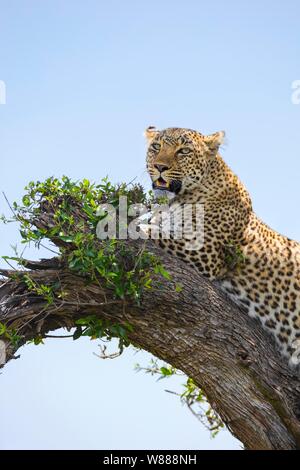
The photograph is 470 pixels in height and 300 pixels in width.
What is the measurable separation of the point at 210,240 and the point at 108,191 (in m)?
1.49

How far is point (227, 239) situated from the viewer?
12.2 metres

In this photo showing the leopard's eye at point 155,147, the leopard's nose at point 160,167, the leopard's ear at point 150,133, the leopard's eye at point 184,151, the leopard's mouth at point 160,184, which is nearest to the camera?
the leopard's mouth at point 160,184

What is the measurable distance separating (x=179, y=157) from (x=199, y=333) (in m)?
2.37

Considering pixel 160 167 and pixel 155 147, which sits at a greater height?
pixel 155 147

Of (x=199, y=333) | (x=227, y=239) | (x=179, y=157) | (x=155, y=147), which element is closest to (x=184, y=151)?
(x=179, y=157)

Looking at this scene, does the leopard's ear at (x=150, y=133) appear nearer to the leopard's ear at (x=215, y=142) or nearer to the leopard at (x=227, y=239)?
the leopard at (x=227, y=239)

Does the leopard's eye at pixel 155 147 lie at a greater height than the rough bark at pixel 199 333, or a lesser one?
greater

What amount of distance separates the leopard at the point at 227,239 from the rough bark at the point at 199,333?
0.26 metres

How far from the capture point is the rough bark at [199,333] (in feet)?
35.8

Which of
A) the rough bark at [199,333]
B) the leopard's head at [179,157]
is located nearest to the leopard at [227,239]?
the leopard's head at [179,157]

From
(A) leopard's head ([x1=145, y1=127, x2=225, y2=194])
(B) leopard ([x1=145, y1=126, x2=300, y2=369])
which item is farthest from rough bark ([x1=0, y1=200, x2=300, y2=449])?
(A) leopard's head ([x1=145, y1=127, x2=225, y2=194])

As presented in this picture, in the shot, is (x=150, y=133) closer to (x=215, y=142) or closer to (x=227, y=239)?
(x=215, y=142)

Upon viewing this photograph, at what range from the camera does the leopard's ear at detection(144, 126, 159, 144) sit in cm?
1297

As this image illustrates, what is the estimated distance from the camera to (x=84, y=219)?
11148 mm
